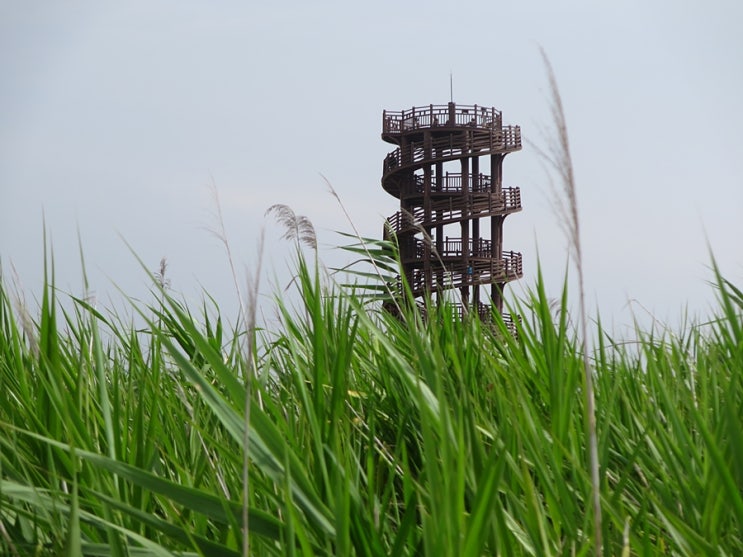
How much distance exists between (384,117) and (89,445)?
90.2 ft

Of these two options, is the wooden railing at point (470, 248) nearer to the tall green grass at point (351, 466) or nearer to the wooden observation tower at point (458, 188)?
the wooden observation tower at point (458, 188)

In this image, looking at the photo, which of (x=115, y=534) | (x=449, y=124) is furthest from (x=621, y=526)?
(x=449, y=124)

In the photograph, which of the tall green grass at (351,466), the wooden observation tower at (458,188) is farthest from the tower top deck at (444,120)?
the tall green grass at (351,466)

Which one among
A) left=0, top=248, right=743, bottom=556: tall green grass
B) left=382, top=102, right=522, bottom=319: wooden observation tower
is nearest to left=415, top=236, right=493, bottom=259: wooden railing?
left=382, top=102, right=522, bottom=319: wooden observation tower

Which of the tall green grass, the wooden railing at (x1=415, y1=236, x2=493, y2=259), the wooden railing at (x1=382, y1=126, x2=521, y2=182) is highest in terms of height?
the wooden railing at (x1=382, y1=126, x2=521, y2=182)

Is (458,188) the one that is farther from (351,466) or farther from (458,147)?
(351,466)

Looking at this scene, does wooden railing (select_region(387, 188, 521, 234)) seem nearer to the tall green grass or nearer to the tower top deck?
the tower top deck

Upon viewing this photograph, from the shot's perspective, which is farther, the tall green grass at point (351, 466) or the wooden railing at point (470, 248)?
the wooden railing at point (470, 248)

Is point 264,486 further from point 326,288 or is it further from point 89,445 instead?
point 326,288

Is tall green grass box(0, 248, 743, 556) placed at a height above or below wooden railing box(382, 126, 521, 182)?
below

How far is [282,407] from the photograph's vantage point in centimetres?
227

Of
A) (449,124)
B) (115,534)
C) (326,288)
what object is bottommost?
(115,534)

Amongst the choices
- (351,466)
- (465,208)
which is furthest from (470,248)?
(351,466)

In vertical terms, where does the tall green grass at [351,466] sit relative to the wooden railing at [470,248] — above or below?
below
